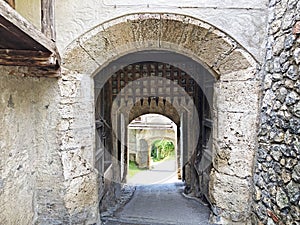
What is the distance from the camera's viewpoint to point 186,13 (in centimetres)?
202

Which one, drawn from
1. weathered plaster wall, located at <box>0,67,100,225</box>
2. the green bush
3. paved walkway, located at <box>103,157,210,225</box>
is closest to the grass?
the green bush

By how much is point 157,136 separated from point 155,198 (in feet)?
25.7

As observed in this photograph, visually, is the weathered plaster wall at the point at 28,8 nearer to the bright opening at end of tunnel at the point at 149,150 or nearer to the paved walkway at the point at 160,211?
the paved walkway at the point at 160,211

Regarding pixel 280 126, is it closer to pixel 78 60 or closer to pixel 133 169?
pixel 78 60

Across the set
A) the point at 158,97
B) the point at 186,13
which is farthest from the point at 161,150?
the point at 186,13

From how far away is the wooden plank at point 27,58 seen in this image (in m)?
1.77

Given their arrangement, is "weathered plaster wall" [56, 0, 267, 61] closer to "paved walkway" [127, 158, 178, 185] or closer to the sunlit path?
the sunlit path

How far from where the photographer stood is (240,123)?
2164 millimetres

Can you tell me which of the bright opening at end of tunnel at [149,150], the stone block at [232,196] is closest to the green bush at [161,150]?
the bright opening at end of tunnel at [149,150]

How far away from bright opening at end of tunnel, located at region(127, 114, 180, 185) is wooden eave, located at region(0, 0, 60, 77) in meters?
8.16

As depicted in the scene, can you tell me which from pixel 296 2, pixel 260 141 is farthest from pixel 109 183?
pixel 296 2

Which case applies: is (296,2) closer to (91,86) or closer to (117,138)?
(91,86)

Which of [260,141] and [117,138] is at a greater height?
[260,141]

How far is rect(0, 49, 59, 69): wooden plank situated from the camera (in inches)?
69.9
